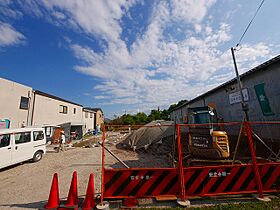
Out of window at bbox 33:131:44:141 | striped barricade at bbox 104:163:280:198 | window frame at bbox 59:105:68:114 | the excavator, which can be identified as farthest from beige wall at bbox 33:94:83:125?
the excavator

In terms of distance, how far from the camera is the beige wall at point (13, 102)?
525 inches

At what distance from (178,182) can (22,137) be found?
8.97 m

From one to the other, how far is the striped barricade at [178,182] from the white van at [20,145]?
666 cm

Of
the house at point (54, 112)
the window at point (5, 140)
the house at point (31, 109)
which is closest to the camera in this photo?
the window at point (5, 140)

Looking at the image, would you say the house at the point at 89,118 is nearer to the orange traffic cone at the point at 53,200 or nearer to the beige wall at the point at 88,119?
the beige wall at the point at 88,119

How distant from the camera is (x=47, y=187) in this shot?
5.93m

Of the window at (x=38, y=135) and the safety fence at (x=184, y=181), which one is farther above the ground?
the window at (x=38, y=135)

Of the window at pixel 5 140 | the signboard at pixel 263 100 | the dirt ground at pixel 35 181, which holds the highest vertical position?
the signboard at pixel 263 100

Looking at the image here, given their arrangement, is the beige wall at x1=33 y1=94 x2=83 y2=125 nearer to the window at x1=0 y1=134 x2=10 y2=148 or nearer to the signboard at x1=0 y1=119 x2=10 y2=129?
the signboard at x1=0 y1=119 x2=10 y2=129

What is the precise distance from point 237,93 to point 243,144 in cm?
361

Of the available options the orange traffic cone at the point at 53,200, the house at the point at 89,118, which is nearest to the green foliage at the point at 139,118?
the house at the point at 89,118

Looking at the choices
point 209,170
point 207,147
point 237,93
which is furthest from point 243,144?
point 209,170

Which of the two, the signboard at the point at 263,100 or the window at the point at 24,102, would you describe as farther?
the window at the point at 24,102

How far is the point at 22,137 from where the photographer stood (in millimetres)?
9008
